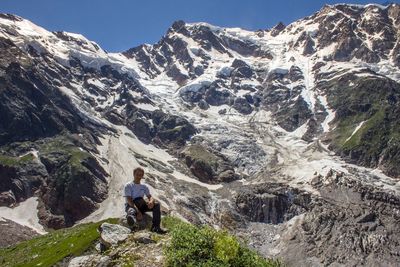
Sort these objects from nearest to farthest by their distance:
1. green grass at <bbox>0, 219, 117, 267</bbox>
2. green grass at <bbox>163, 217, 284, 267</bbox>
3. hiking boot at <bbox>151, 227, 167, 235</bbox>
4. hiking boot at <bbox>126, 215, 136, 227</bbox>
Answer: green grass at <bbox>163, 217, 284, 267</bbox> → hiking boot at <bbox>151, 227, 167, 235</bbox> → hiking boot at <bbox>126, 215, 136, 227</bbox> → green grass at <bbox>0, 219, 117, 267</bbox>

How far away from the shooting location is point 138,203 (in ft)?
79.7

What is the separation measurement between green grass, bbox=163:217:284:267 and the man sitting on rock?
10.9 ft

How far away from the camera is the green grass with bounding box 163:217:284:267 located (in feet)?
63.7

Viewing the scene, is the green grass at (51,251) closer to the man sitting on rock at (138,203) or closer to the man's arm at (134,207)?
the man sitting on rock at (138,203)

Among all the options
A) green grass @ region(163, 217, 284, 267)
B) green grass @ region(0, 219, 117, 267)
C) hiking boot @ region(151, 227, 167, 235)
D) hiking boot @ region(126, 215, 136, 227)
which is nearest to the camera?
green grass @ region(163, 217, 284, 267)

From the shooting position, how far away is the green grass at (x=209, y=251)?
63.7 feet

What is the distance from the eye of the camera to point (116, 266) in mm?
21188

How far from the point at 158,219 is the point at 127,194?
71.6 inches

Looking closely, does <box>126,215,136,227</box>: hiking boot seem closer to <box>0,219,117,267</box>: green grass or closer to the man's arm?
the man's arm

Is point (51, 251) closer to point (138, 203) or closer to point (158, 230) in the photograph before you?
point (138, 203)

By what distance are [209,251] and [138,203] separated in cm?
561

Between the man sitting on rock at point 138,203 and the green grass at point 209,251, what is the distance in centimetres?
332

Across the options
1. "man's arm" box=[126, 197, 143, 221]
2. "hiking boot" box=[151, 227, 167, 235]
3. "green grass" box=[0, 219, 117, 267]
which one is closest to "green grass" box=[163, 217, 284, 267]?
→ "hiking boot" box=[151, 227, 167, 235]

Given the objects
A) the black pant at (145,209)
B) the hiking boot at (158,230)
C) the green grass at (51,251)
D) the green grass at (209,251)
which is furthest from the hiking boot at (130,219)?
the green grass at (51,251)
